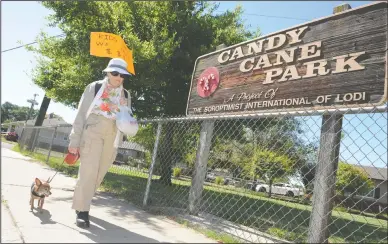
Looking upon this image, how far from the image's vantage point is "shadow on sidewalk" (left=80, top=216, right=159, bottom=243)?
2.91 metres

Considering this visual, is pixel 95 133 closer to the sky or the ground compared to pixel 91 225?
closer to the sky

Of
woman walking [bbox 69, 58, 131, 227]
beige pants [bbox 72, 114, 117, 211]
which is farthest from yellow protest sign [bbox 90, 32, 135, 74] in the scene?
beige pants [bbox 72, 114, 117, 211]

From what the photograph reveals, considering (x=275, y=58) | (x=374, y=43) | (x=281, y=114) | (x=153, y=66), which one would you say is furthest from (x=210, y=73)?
(x=153, y=66)

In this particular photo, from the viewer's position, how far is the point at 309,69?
3.87 meters

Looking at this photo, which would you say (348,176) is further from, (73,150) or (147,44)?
(73,150)

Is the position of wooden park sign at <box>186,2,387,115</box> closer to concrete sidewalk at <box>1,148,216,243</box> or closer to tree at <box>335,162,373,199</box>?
concrete sidewalk at <box>1,148,216,243</box>

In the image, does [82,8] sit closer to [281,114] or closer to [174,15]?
[174,15]

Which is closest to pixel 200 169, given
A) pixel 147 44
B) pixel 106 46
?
pixel 106 46

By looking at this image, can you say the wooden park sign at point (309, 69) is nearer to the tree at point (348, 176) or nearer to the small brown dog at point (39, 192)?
the small brown dog at point (39, 192)

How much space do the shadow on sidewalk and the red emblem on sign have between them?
8.84 feet

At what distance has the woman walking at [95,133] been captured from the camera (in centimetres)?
350

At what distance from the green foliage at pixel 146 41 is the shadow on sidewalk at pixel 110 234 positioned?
613cm

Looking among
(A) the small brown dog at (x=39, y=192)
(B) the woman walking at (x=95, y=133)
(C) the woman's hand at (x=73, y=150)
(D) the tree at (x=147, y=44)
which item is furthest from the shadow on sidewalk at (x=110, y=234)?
(D) the tree at (x=147, y=44)

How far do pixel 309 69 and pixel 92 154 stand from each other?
8.78 ft
